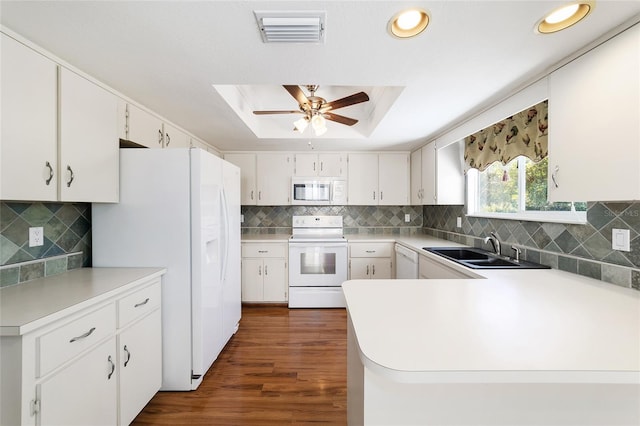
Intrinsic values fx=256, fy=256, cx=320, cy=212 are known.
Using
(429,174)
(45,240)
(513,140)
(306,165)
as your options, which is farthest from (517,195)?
(45,240)

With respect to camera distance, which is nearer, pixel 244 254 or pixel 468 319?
pixel 468 319

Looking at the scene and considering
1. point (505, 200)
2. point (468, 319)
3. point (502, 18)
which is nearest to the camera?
point (468, 319)

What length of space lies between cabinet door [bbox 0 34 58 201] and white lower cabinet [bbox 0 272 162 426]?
26.4 inches

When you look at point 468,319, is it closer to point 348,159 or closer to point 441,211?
point 441,211

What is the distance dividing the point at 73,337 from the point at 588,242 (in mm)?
2810

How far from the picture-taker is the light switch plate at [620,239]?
1.36m

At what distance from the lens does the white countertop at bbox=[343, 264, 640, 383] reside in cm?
64

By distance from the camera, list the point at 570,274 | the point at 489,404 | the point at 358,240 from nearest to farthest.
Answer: the point at 489,404 → the point at 570,274 → the point at 358,240

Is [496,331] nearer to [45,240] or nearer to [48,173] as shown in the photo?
[48,173]

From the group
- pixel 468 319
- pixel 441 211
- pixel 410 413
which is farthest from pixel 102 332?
pixel 441 211

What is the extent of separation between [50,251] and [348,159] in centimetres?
321

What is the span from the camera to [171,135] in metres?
2.51

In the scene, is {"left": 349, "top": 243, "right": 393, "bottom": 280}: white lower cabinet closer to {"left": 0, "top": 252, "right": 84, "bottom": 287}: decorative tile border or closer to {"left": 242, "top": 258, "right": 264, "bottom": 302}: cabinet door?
{"left": 242, "top": 258, "right": 264, "bottom": 302}: cabinet door

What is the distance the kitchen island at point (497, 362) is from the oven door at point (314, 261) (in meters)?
2.33
